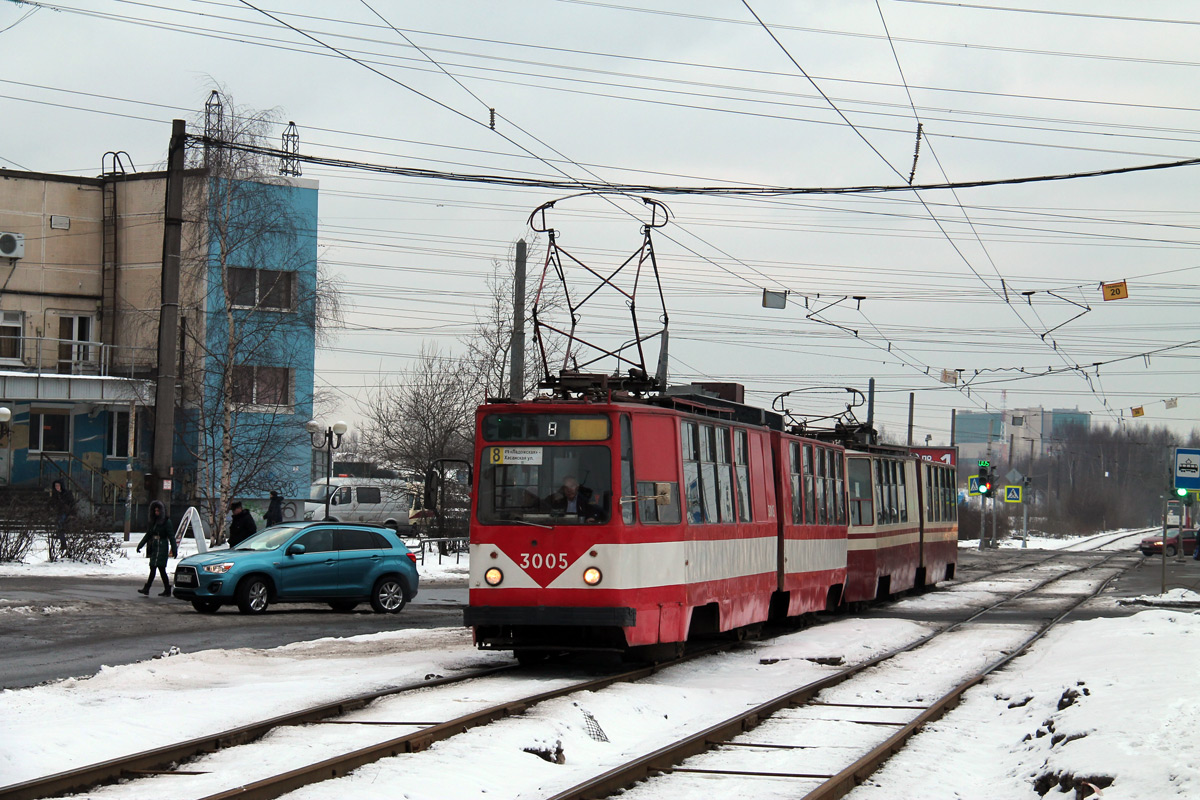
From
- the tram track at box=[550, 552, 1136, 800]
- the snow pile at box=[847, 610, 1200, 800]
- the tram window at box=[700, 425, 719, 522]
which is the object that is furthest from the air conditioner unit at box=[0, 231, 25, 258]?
the snow pile at box=[847, 610, 1200, 800]

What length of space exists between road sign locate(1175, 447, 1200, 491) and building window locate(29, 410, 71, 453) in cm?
3418

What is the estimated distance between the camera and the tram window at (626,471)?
13453 millimetres

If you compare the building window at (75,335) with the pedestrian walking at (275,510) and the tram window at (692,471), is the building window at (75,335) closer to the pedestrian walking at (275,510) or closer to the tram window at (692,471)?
the pedestrian walking at (275,510)

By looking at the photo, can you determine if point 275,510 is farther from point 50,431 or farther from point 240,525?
point 50,431

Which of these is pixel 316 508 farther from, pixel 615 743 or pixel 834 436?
pixel 615 743

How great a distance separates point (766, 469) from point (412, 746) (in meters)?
9.71

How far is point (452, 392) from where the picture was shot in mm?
43344

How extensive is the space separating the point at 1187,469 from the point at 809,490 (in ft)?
27.6

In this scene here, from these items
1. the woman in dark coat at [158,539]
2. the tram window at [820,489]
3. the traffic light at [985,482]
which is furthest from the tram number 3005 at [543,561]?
the traffic light at [985,482]

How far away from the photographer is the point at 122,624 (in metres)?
19.0

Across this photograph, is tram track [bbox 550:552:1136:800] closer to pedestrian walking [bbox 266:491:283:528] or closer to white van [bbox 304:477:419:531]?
pedestrian walking [bbox 266:491:283:528]

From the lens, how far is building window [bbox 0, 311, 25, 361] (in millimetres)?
46750

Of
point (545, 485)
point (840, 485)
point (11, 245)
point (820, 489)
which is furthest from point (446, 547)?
point (545, 485)

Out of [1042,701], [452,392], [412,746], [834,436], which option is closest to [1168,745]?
[1042,701]
